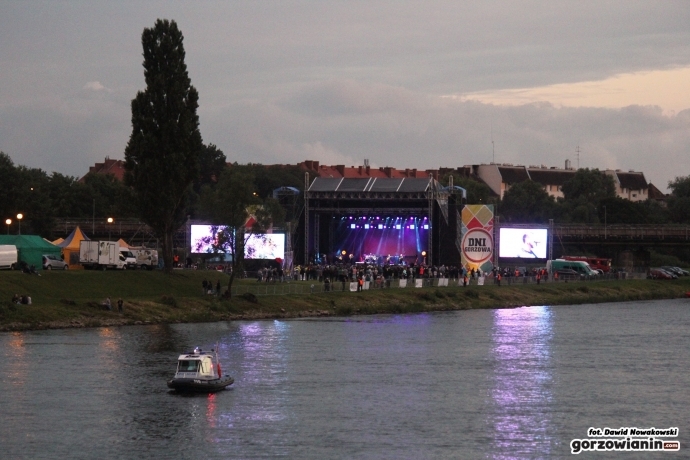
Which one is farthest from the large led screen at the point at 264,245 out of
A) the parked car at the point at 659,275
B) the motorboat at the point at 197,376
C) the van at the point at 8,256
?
the motorboat at the point at 197,376

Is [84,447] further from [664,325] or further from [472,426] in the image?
[664,325]

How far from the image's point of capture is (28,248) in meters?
73.3

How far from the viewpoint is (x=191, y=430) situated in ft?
123

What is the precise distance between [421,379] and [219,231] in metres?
33.1

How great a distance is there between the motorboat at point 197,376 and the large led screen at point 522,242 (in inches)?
2209

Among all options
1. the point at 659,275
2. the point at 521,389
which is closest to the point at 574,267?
the point at 659,275

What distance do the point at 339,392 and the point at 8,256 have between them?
110 ft

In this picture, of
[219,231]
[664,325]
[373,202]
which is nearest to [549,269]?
[373,202]

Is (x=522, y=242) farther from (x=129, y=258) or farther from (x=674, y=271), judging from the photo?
(x=129, y=258)

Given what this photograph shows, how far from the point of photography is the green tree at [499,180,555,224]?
511 ft

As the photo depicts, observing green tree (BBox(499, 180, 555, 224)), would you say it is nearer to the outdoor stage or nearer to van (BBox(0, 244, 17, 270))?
the outdoor stage

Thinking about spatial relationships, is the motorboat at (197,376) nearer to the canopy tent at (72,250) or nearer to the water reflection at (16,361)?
the water reflection at (16,361)

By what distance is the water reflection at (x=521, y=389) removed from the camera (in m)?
36.2

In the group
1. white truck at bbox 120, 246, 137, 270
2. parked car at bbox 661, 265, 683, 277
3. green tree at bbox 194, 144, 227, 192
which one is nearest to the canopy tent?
white truck at bbox 120, 246, 137, 270
